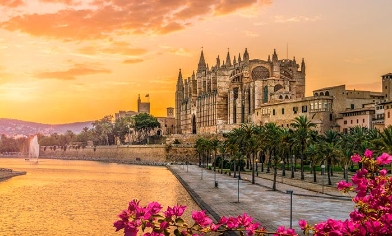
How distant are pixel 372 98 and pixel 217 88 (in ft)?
132

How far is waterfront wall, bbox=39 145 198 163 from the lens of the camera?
370ft

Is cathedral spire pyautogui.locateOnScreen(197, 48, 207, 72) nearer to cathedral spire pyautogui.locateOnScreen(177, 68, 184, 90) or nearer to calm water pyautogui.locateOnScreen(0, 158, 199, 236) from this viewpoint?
cathedral spire pyautogui.locateOnScreen(177, 68, 184, 90)

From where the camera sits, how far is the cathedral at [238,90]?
10750 centimetres

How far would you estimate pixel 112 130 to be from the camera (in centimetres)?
16162

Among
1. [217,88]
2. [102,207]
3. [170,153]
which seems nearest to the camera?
[102,207]

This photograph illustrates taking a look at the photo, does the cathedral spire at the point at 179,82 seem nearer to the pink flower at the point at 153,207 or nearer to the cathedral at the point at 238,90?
the cathedral at the point at 238,90

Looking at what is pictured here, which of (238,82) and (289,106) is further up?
(238,82)

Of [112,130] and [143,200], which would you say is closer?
[143,200]

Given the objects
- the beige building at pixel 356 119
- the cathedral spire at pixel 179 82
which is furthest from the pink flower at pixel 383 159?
the cathedral spire at pixel 179 82

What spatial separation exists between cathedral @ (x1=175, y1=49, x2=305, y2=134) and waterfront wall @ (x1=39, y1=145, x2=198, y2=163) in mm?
9090

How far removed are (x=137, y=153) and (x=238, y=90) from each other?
90.6 feet

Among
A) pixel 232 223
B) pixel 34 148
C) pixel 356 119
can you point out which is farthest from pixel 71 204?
pixel 34 148

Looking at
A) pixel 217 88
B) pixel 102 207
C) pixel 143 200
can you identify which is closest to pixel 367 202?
pixel 102 207

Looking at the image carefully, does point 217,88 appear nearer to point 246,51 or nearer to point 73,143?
point 246,51
